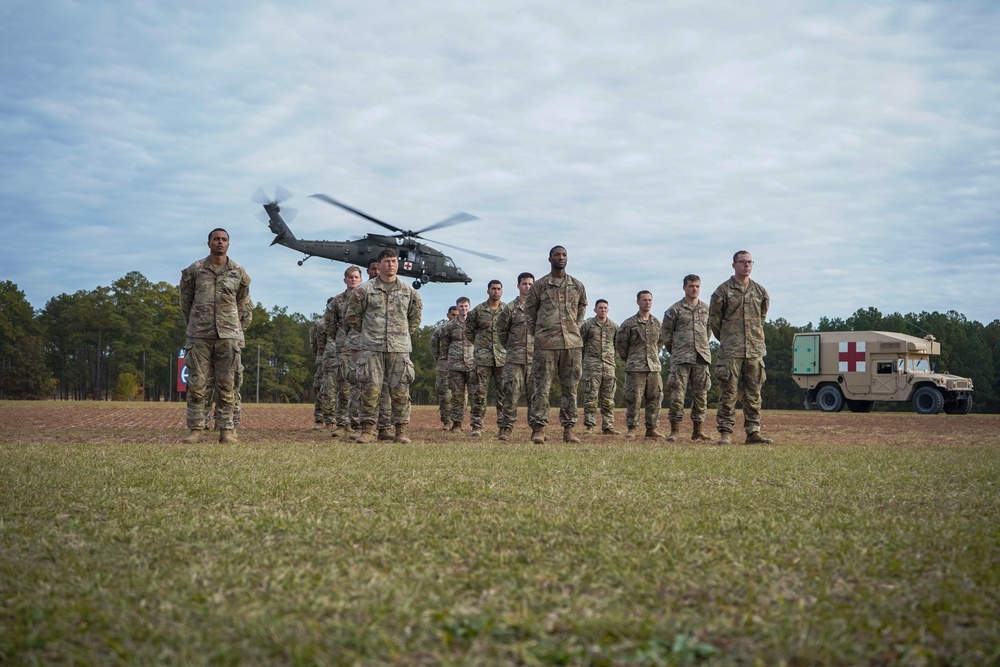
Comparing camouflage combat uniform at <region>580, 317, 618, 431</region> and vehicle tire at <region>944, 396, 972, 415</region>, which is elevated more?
camouflage combat uniform at <region>580, 317, 618, 431</region>

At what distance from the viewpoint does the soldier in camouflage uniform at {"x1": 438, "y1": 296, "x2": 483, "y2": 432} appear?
13938mm

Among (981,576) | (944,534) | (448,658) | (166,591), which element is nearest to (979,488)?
(944,534)

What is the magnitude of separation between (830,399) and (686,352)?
70.2 feet

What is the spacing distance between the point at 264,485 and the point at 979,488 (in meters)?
5.00

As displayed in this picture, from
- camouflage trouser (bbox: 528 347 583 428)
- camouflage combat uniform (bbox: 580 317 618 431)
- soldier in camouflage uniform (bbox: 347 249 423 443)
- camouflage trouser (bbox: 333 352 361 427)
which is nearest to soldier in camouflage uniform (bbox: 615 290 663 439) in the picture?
camouflage combat uniform (bbox: 580 317 618 431)

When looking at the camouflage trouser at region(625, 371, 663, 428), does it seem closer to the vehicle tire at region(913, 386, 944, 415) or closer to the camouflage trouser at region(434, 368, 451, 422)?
the camouflage trouser at region(434, 368, 451, 422)

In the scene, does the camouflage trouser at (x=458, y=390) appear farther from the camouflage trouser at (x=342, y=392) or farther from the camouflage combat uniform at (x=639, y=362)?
the camouflage combat uniform at (x=639, y=362)

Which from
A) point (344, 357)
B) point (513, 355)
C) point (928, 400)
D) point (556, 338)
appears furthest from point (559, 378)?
point (928, 400)

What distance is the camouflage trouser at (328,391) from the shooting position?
13070mm

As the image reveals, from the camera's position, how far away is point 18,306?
7675 cm

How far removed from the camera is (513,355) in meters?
11.7

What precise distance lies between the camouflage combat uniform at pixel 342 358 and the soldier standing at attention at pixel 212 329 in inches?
80.7

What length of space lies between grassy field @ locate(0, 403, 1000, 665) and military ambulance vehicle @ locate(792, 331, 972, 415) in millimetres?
Result: 23564

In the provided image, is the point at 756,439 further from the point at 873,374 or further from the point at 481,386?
the point at 873,374
